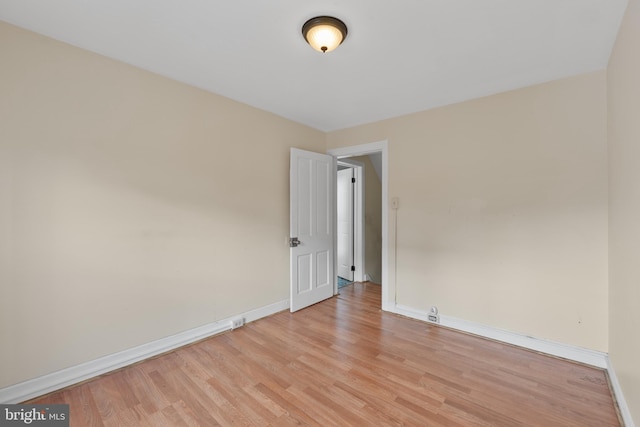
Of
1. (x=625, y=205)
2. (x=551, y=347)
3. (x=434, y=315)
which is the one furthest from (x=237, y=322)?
(x=625, y=205)

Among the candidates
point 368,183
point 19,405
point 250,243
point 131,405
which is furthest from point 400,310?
point 19,405

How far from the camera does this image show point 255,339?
103 inches

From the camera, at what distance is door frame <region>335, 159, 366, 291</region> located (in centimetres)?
459

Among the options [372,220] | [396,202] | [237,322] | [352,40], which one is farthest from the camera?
[372,220]

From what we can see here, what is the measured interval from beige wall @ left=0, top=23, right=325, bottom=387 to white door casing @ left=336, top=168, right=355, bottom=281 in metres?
2.07

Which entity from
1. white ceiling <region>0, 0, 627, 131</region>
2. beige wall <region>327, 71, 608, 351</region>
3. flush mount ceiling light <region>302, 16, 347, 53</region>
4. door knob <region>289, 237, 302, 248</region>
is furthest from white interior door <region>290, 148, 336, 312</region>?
flush mount ceiling light <region>302, 16, 347, 53</region>

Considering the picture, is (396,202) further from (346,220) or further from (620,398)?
(620,398)

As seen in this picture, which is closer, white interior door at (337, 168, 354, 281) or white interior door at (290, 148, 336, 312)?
white interior door at (290, 148, 336, 312)

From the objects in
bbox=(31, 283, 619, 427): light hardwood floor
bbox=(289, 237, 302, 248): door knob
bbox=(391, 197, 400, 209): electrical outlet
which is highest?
bbox=(391, 197, 400, 209): electrical outlet

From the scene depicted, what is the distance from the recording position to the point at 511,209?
2512 mm

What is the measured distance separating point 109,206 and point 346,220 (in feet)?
11.3

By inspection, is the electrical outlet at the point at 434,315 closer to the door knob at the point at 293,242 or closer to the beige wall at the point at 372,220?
the door knob at the point at 293,242

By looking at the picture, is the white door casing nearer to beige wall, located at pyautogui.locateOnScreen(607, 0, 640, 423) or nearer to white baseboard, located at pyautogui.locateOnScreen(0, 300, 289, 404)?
white baseboard, located at pyautogui.locateOnScreen(0, 300, 289, 404)

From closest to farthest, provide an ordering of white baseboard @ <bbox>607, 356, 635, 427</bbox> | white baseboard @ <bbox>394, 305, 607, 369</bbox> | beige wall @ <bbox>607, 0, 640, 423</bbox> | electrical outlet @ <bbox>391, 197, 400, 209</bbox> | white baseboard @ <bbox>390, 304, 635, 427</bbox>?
1. beige wall @ <bbox>607, 0, 640, 423</bbox>
2. white baseboard @ <bbox>607, 356, 635, 427</bbox>
3. white baseboard @ <bbox>390, 304, 635, 427</bbox>
4. white baseboard @ <bbox>394, 305, 607, 369</bbox>
5. electrical outlet @ <bbox>391, 197, 400, 209</bbox>
